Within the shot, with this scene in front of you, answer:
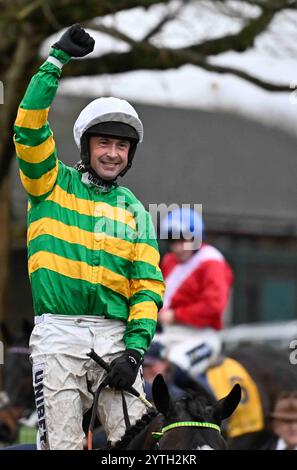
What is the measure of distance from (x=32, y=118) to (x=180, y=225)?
14.1 feet

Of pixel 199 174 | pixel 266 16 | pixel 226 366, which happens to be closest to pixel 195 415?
pixel 226 366

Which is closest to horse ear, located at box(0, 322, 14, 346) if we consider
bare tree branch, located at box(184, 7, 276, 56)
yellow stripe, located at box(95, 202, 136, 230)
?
yellow stripe, located at box(95, 202, 136, 230)

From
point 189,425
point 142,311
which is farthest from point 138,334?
point 189,425

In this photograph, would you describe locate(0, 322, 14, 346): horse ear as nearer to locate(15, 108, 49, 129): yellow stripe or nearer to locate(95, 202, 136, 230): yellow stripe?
locate(95, 202, 136, 230): yellow stripe

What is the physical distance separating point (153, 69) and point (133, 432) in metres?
7.82

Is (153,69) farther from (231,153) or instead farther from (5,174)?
(231,153)

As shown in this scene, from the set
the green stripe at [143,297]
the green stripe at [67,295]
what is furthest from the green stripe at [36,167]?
the green stripe at [143,297]

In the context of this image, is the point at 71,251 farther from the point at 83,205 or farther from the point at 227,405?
the point at 227,405

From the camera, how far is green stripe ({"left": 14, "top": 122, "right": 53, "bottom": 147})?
4227 millimetres

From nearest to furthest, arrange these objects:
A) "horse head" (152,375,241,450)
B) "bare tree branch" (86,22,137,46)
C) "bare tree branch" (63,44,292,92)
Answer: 1. "horse head" (152,375,241,450)
2. "bare tree branch" (86,22,137,46)
3. "bare tree branch" (63,44,292,92)

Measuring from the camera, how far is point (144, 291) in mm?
4402

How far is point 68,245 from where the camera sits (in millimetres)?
4281

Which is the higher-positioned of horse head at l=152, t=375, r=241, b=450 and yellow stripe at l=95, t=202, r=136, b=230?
yellow stripe at l=95, t=202, r=136, b=230

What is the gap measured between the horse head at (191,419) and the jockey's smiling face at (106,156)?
2.84ft
